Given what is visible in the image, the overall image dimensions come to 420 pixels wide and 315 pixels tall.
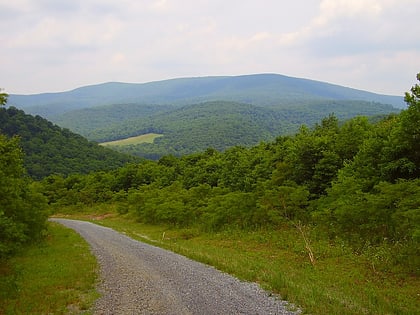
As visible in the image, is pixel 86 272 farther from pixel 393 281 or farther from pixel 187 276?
pixel 393 281

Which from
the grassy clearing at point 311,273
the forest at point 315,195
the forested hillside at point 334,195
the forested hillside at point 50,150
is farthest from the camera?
the forested hillside at point 50,150

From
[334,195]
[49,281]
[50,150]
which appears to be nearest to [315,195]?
[334,195]

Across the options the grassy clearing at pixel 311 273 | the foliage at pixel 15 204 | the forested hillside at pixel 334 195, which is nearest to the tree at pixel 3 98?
the foliage at pixel 15 204

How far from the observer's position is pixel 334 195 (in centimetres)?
2297

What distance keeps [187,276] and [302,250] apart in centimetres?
752

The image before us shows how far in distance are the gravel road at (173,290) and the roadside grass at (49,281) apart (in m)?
0.59

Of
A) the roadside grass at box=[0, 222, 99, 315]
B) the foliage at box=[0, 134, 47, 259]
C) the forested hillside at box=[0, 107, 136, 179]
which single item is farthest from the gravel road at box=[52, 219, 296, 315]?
the forested hillside at box=[0, 107, 136, 179]

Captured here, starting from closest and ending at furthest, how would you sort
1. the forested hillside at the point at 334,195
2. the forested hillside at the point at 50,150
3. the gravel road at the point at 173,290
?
Result: the gravel road at the point at 173,290, the forested hillside at the point at 334,195, the forested hillside at the point at 50,150

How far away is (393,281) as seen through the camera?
1441 cm

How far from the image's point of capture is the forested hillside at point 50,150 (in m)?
100

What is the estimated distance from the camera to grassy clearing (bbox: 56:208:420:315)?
37.3 ft

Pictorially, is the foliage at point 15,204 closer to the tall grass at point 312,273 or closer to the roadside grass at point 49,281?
the roadside grass at point 49,281

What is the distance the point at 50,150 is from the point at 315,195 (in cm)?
9417

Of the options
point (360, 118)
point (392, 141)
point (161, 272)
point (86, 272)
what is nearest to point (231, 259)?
point (161, 272)
